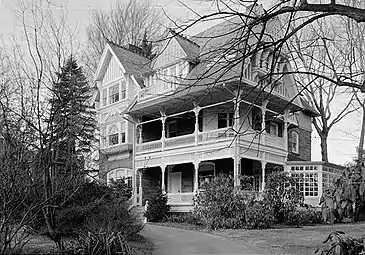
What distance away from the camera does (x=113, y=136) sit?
2959 cm

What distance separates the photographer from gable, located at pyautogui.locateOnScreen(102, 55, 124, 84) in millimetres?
29797

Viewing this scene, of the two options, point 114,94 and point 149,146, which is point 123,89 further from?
point 149,146

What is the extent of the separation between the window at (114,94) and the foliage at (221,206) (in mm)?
13798

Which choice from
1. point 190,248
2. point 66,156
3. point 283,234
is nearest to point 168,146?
point 283,234

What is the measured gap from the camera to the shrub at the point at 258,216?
17219mm

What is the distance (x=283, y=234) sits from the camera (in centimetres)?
1491

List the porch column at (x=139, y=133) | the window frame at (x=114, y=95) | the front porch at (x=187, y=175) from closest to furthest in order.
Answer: the front porch at (x=187, y=175)
the porch column at (x=139, y=133)
the window frame at (x=114, y=95)

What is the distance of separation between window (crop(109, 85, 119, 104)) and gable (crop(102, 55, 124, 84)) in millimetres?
625

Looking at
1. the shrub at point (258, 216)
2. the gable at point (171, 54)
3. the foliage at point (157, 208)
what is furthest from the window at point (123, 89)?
the shrub at point (258, 216)

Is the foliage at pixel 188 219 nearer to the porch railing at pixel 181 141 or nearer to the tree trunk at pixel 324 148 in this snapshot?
the porch railing at pixel 181 141

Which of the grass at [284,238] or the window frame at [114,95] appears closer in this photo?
the grass at [284,238]

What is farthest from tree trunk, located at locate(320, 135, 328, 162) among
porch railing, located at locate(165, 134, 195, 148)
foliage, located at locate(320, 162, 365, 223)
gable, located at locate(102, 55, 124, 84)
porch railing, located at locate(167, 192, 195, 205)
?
foliage, located at locate(320, 162, 365, 223)

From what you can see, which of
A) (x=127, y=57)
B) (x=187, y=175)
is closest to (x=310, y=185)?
(x=187, y=175)

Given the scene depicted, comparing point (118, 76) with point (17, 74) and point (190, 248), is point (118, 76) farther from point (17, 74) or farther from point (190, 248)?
point (17, 74)
